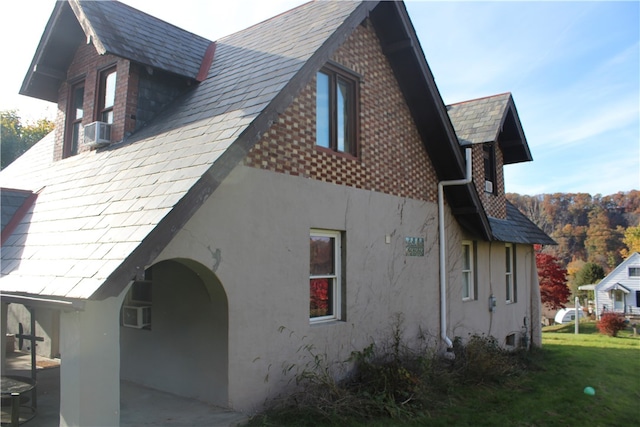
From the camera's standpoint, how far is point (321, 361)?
25.7ft

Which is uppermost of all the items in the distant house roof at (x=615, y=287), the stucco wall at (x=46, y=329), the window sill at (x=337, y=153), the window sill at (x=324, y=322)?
the window sill at (x=337, y=153)

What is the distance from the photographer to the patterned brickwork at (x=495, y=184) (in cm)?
1406

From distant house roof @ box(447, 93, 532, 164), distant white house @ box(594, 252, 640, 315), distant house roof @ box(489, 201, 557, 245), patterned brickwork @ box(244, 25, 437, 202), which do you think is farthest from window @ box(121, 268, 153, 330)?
distant white house @ box(594, 252, 640, 315)

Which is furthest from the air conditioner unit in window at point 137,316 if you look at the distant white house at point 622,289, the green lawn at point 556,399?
the distant white house at point 622,289

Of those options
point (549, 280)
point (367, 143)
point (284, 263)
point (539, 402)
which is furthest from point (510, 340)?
point (549, 280)

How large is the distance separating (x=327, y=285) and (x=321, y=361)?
1305 millimetres

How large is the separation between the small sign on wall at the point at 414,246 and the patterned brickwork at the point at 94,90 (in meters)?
5.73

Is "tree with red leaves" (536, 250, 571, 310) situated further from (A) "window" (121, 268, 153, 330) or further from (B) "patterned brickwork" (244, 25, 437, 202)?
(A) "window" (121, 268, 153, 330)

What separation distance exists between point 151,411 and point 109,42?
5.69 m

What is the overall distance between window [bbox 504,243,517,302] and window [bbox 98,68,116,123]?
1204 centimetres

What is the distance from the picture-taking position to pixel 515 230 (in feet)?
50.0

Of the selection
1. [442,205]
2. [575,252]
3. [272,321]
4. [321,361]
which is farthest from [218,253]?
[575,252]

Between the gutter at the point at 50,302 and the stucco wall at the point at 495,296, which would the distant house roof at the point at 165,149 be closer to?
the gutter at the point at 50,302

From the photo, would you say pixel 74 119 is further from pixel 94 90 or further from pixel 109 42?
pixel 109 42
